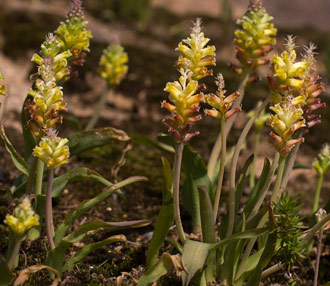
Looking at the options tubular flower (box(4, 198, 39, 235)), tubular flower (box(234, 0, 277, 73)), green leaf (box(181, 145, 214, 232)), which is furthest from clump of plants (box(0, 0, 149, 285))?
tubular flower (box(234, 0, 277, 73))

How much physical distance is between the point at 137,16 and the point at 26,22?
2665 millimetres

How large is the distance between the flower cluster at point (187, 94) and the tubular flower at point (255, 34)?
0.55 meters

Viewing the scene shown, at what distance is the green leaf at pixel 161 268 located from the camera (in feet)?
6.58

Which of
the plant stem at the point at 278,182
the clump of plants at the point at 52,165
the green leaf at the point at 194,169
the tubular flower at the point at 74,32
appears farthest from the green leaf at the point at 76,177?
the plant stem at the point at 278,182

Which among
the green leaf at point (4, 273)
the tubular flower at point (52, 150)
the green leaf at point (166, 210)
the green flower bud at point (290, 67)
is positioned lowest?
the green leaf at point (4, 273)

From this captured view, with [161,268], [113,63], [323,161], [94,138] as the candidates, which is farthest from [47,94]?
[113,63]

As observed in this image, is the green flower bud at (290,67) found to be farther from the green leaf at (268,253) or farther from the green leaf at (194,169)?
the green leaf at (194,169)

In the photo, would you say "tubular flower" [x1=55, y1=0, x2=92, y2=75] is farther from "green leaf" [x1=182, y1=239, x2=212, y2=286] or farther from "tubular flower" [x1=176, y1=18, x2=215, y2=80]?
"green leaf" [x1=182, y1=239, x2=212, y2=286]

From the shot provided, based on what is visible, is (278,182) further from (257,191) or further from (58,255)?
(58,255)

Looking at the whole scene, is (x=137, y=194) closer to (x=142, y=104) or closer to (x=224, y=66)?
(x=142, y=104)

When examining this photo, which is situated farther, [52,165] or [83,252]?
[83,252]

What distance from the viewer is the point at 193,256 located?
2.07 m

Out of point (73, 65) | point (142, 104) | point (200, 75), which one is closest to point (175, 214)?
point (200, 75)

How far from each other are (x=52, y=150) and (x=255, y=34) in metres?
1.27
